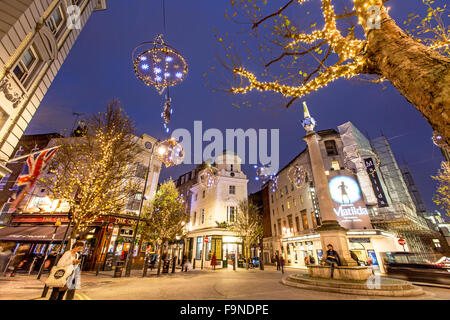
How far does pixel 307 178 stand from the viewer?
29844mm

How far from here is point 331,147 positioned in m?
30.2

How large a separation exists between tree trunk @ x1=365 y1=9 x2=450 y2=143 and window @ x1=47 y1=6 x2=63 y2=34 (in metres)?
13.0

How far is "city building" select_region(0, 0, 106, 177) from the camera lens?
7.07 m

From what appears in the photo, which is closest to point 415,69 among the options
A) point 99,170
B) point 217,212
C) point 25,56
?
point 25,56

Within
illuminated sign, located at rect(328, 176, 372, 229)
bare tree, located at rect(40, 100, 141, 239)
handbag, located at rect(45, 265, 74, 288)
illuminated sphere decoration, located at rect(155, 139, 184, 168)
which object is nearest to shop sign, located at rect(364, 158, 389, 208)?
illuminated sign, located at rect(328, 176, 372, 229)

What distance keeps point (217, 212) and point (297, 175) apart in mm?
15292

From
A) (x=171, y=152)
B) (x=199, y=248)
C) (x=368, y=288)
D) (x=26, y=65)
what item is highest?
(x=171, y=152)

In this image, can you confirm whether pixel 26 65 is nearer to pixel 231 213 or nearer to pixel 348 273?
pixel 348 273

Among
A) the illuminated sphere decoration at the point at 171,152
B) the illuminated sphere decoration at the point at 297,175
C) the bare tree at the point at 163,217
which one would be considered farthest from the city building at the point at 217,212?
the illuminated sphere decoration at the point at 171,152

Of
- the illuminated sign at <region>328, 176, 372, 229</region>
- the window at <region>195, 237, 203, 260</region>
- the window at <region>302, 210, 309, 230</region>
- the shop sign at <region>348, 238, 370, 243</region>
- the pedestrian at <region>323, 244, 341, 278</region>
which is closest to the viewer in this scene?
the pedestrian at <region>323, 244, 341, 278</region>

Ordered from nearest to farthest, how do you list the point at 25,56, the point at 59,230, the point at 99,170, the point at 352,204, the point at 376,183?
the point at 25,56 < the point at 99,170 < the point at 59,230 < the point at 376,183 < the point at 352,204

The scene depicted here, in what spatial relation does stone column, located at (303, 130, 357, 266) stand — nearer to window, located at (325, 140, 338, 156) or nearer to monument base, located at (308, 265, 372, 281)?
monument base, located at (308, 265, 372, 281)
